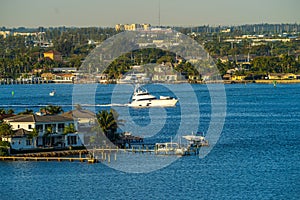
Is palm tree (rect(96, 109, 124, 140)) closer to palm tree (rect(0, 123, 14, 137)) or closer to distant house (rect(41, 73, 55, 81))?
palm tree (rect(0, 123, 14, 137))

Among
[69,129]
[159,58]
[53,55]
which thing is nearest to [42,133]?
[69,129]

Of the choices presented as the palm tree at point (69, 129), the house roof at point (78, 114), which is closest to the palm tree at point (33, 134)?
the palm tree at point (69, 129)

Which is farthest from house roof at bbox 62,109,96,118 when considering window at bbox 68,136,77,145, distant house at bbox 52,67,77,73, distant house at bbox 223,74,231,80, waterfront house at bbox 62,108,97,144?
distant house at bbox 52,67,77,73

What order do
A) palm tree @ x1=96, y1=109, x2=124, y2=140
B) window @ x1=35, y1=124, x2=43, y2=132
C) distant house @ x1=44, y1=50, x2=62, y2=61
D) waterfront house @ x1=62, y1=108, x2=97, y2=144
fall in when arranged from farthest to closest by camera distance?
distant house @ x1=44, y1=50, x2=62, y2=61 < palm tree @ x1=96, y1=109, x2=124, y2=140 < waterfront house @ x1=62, y1=108, x2=97, y2=144 < window @ x1=35, y1=124, x2=43, y2=132

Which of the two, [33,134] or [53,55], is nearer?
[33,134]

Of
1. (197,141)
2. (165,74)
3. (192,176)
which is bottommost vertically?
(192,176)

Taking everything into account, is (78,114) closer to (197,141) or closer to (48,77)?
(197,141)

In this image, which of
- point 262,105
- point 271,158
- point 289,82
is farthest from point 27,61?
point 271,158

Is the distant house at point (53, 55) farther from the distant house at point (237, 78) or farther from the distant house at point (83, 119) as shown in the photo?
the distant house at point (83, 119)
